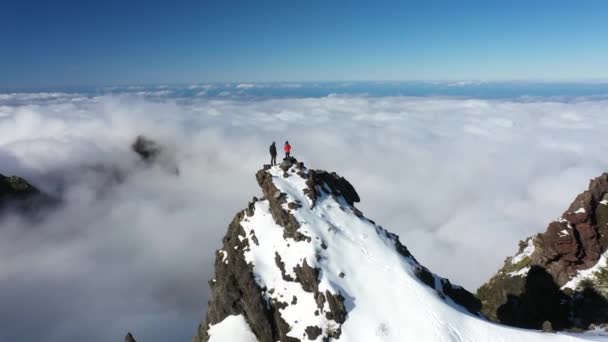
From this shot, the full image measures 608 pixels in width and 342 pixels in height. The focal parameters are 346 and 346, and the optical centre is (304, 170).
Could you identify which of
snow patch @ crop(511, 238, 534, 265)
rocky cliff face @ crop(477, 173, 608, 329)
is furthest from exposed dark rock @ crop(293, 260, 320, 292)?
snow patch @ crop(511, 238, 534, 265)

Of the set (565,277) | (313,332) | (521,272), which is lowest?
(521,272)

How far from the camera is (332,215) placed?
39.8 meters

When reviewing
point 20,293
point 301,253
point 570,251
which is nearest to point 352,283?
point 301,253

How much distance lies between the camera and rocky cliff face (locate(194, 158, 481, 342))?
1252 inches

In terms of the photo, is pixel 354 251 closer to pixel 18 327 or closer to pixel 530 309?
pixel 530 309

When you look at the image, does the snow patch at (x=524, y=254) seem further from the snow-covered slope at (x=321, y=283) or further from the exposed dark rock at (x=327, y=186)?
the exposed dark rock at (x=327, y=186)

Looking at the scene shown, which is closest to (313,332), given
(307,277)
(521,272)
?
(307,277)

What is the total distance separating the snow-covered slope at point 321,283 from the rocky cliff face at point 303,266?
0.34 feet

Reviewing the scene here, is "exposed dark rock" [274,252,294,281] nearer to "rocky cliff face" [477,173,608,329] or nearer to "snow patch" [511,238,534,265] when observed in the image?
"rocky cliff face" [477,173,608,329]

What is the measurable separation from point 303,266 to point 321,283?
99.3 inches

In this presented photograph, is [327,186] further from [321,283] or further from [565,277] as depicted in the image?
[565,277]

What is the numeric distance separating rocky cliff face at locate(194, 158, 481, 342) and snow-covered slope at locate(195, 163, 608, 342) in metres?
0.10

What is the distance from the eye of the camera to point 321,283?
32.5m

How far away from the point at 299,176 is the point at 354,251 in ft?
44.1
